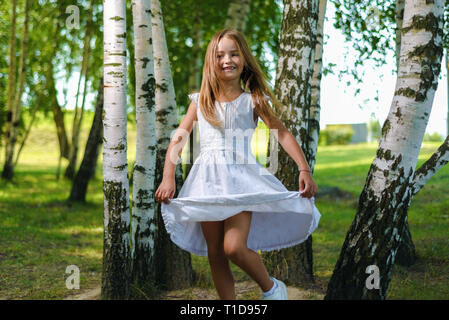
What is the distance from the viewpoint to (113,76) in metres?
3.98

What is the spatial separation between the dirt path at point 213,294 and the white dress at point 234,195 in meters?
1.17

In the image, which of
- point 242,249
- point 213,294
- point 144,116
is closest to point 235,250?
point 242,249

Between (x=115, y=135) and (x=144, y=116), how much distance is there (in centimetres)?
50

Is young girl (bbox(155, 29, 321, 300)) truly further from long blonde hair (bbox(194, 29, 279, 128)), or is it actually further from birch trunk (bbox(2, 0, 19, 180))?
birch trunk (bbox(2, 0, 19, 180))

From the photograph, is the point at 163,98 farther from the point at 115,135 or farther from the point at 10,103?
the point at 10,103

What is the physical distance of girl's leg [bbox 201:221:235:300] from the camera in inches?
128

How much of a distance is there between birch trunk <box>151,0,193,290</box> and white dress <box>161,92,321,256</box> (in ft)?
4.39

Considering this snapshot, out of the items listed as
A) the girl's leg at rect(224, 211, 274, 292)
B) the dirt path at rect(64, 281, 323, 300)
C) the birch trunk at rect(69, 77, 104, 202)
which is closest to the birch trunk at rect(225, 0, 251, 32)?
the birch trunk at rect(69, 77, 104, 202)

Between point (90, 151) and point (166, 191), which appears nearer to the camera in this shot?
point (166, 191)

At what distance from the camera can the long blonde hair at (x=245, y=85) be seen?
333cm

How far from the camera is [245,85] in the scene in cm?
350

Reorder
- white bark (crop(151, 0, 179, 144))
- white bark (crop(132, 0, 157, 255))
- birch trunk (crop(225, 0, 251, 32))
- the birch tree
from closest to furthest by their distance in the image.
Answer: white bark (crop(132, 0, 157, 255)) → white bark (crop(151, 0, 179, 144)) → birch trunk (crop(225, 0, 251, 32)) → the birch tree
